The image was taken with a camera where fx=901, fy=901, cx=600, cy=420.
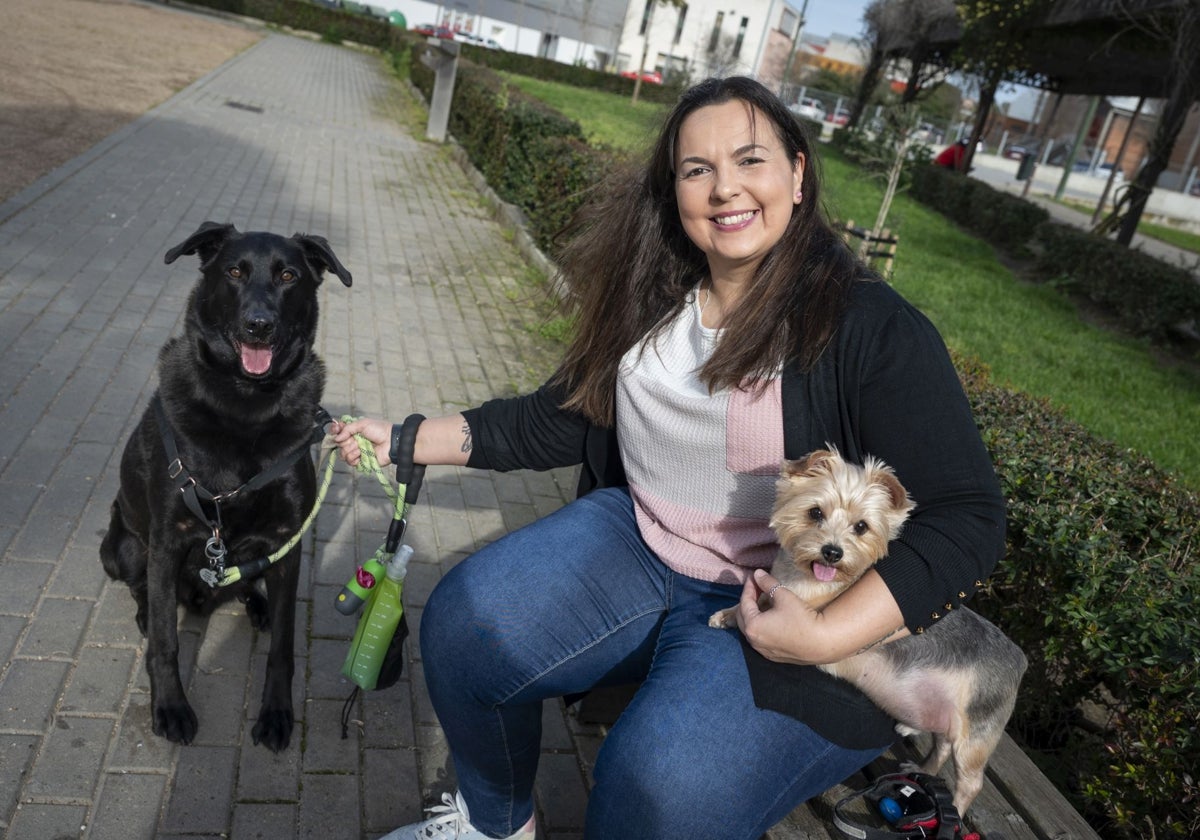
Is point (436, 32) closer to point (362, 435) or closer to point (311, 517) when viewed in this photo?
point (311, 517)

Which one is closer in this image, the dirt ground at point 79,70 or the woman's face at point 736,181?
the woman's face at point 736,181

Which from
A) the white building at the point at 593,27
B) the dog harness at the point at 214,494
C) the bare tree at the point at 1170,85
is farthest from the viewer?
the white building at the point at 593,27

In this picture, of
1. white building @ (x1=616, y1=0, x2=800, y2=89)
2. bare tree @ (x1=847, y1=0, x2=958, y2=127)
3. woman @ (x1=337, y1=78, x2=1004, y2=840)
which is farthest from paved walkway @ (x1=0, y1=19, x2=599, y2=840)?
white building @ (x1=616, y1=0, x2=800, y2=89)

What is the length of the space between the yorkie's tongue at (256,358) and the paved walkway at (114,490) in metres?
1.11

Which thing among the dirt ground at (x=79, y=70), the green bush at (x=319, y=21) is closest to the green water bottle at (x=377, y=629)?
the dirt ground at (x=79, y=70)

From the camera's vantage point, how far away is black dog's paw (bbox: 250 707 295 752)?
9.42 ft

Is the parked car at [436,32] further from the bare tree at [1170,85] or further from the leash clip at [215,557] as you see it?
the leash clip at [215,557]

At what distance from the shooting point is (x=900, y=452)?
2.13 meters

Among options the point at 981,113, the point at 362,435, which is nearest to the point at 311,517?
the point at 362,435

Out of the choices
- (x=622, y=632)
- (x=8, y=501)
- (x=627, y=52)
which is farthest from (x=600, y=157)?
(x=627, y=52)

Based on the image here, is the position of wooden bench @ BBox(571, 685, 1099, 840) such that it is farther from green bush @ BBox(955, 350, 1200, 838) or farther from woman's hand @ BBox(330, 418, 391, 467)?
woman's hand @ BBox(330, 418, 391, 467)

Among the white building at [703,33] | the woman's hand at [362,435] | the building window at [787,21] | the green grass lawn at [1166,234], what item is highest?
the building window at [787,21]

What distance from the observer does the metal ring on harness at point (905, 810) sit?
2.18 metres

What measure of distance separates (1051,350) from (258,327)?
8448 mm
